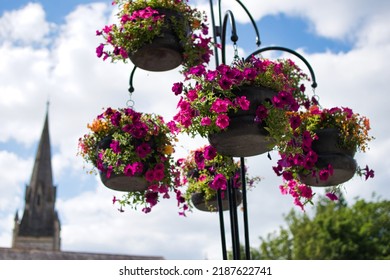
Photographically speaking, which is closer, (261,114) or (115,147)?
(261,114)

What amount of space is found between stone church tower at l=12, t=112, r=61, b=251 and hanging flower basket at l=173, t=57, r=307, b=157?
2981 inches

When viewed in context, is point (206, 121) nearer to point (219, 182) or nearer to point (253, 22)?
Result: point (219, 182)

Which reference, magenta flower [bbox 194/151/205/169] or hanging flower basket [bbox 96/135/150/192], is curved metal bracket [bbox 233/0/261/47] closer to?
magenta flower [bbox 194/151/205/169]

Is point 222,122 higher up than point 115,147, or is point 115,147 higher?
point 115,147

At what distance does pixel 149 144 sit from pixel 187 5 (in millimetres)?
1295

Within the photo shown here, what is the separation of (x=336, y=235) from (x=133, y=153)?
95.8 ft

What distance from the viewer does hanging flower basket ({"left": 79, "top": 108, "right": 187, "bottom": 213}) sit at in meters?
4.55

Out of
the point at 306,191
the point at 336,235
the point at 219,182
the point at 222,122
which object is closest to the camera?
the point at 222,122

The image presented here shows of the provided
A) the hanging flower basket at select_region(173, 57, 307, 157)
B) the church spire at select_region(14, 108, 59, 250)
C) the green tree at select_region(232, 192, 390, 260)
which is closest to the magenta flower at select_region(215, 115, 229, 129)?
the hanging flower basket at select_region(173, 57, 307, 157)

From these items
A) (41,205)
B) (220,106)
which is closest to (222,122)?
(220,106)

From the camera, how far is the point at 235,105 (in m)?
3.76

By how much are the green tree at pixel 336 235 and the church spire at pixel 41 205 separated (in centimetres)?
4747

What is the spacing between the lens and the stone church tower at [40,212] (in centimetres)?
7738

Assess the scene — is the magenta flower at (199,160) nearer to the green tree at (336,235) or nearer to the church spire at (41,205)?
the green tree at (336,235)
